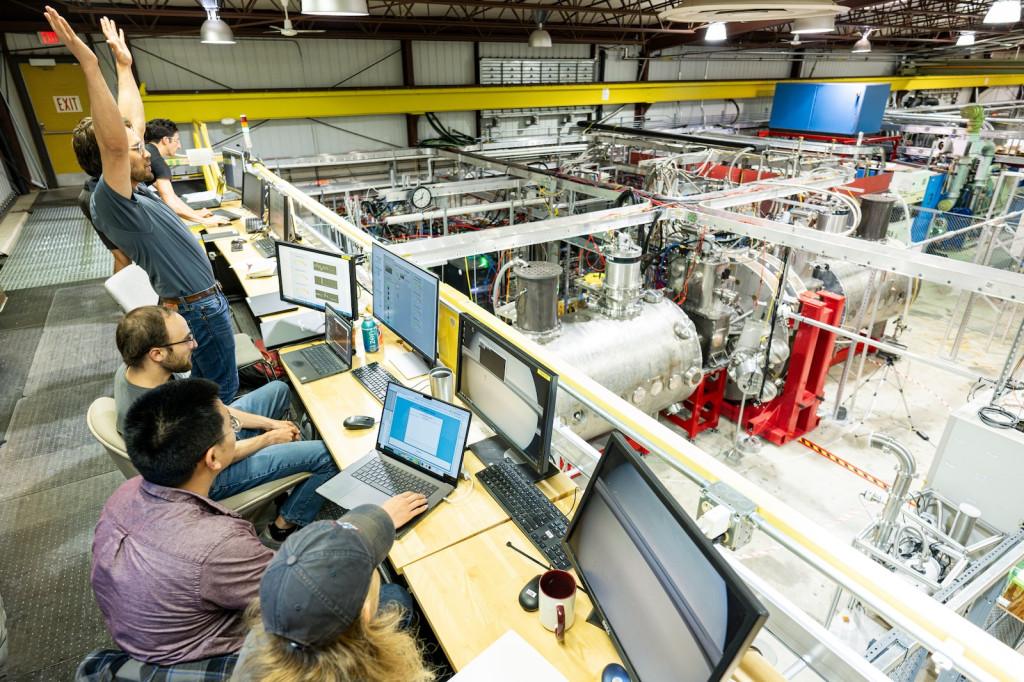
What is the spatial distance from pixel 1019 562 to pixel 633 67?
1403 cm

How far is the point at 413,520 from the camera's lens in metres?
1.86

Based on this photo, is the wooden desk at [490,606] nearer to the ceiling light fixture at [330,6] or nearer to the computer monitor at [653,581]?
the computer monitor at [653,581]

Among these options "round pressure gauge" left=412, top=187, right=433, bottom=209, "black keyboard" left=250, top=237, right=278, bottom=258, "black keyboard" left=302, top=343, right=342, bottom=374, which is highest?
"round pressure gauge" left=412, top=187, right=433, bottom=209

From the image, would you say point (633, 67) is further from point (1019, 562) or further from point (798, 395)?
point (1019, 562)

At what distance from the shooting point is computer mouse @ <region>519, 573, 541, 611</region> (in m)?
1.53

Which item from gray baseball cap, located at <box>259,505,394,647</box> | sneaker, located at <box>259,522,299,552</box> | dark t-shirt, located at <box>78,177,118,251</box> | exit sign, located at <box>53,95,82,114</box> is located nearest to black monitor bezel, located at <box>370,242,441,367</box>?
sneaker, located at <box>259,522,299,552</box>

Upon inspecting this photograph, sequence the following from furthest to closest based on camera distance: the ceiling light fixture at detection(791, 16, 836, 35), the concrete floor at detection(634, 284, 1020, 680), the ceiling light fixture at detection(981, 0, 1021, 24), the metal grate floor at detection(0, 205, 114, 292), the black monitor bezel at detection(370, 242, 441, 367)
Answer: the metal grate floor at detection(0, 205, 114, 292) → the ceiling light fixture at detection(791, 16, 836, 35) → the ceiling light fixture at detection(981, 0, 1021, 24) → the concrete floor at detection(634, 284, 1020, 680) → the black monitor bezel at detection(370, 242, 441, 367)

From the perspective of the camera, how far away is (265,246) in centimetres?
461

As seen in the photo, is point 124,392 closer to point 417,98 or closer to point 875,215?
point 875,215

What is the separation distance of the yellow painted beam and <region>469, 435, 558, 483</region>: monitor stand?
7939mm

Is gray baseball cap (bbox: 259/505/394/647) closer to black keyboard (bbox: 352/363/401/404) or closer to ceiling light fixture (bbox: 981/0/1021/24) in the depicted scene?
black keyboard (bbox: 352/363/401/404)

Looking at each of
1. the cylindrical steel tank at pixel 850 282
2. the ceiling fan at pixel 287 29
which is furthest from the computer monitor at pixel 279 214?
the cylindrical steel tank at pixel 850 282

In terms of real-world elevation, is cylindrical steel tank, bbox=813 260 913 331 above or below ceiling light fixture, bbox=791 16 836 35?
below

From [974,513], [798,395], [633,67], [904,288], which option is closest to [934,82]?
[633,67]
